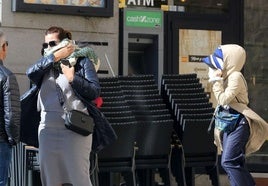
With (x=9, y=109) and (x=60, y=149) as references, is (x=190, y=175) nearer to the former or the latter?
(x=60, y=149)

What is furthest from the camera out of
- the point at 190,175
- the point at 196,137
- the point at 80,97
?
the point at 190,175

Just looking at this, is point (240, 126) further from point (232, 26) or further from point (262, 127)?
point (232, 26)

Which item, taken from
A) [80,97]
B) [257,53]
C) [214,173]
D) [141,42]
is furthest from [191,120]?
[257,53]

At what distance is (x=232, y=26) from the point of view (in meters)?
10.7

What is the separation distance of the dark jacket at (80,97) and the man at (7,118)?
19 centimetres

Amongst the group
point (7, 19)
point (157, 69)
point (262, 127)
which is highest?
point (7, 19)

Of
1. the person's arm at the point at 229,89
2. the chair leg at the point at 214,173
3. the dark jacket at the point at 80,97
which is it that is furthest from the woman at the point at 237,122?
the dark jacket at the point at 80,97

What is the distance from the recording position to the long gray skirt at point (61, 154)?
571 centimetres

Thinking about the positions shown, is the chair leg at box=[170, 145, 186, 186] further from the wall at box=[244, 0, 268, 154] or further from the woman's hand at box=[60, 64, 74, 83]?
the wall at box=[244, 0, 268, 154]

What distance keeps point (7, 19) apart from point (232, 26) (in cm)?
366

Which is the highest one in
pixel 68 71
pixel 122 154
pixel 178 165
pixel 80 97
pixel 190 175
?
pixel 68 71

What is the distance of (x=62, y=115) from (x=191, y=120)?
2.09 meters

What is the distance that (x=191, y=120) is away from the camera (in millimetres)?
7402

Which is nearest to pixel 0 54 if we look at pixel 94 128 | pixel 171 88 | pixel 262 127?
pixel 94 128
